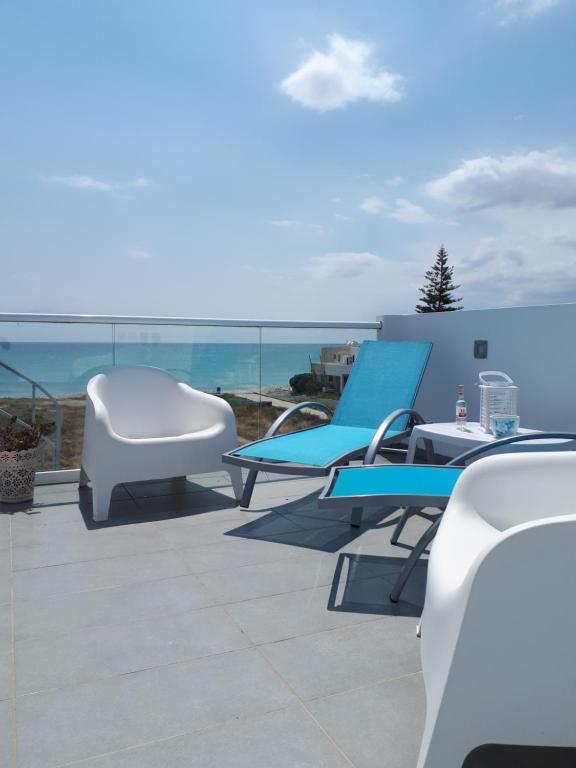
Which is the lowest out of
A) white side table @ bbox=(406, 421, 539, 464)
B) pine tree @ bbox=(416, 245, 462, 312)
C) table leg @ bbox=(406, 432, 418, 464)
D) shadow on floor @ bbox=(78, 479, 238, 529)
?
shadow on floor @ bbox=(78, 479, 238, 529)

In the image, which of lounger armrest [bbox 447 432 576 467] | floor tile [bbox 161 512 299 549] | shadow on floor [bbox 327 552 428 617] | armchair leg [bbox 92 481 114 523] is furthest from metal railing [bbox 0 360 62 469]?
lounger armrest [bbox 447 432 576 467]

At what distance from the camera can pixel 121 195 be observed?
2138 centimetres

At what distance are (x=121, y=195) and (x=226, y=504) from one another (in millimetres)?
19246

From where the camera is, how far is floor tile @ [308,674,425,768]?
1.66 meters

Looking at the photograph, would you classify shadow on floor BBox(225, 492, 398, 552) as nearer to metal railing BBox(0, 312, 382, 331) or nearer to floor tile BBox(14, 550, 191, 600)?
floor tile BBox(14, 550, 191, 600)

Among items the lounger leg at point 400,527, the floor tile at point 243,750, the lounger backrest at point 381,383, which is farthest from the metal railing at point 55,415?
the floor tile at point 243,750

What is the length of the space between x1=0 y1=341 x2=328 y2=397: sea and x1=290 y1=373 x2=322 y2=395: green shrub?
0.05 metres

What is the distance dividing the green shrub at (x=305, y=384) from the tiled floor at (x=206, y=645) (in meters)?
1.71

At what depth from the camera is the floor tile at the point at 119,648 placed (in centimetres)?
208

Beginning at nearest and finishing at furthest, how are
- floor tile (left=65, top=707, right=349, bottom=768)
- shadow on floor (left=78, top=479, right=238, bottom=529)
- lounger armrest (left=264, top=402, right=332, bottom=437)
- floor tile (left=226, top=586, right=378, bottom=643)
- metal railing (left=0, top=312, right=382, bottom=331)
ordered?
floor tile (left=65, top=707, right=349, bottom=768) → floor tile (left=226, top=586, right=378, bottom=643) → shadow on floor (left=78, top=479, right=238, bottom=529) → lounger armrest (left=264, top=402, right=332, bottom=437) → metal railing (left=0, top=312, right=382, bottom=331)

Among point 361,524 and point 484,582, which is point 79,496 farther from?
point 484,582

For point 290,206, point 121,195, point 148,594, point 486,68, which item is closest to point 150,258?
point 121,195

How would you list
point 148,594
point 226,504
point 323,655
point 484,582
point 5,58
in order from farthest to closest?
1. point 5,58
2. point 226,504
3. point 148,594
4. point 323,655
5. point 484,582

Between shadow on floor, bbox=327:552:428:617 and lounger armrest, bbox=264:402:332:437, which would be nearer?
shadow on floor, bbox=327:552:428:617
